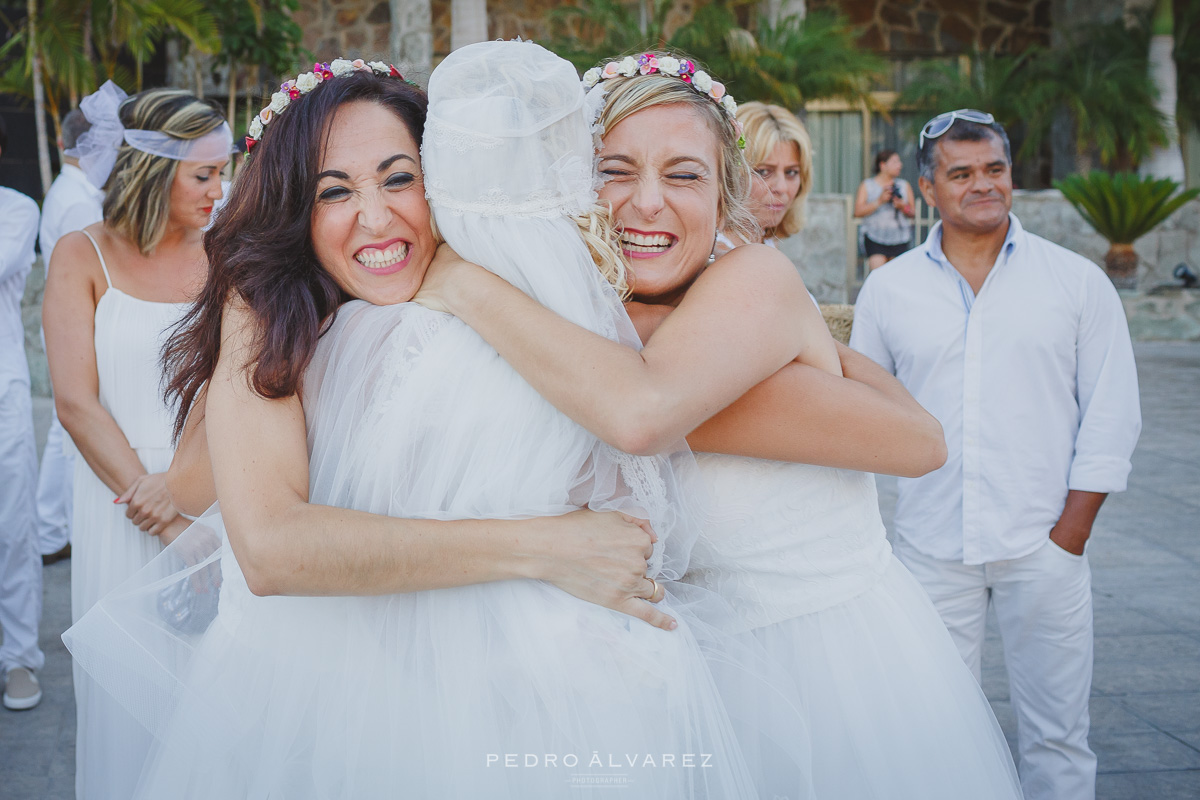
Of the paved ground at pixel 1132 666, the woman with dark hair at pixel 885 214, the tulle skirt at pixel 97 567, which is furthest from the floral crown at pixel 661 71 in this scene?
the woman with dark hair at pixel 885 214

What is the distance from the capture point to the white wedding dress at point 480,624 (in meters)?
1.76

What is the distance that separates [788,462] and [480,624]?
2.23 feet

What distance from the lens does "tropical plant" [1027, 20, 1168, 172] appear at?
13.9m

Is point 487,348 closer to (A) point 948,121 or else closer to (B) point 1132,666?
(A) point 948,121

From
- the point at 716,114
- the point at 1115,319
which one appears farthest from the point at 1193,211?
the point at 716,114

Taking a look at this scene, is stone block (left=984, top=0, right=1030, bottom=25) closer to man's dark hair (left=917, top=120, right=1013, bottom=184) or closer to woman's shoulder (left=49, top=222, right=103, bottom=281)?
man's dark hair (left=917, top=120, right=1013, bottom=184)

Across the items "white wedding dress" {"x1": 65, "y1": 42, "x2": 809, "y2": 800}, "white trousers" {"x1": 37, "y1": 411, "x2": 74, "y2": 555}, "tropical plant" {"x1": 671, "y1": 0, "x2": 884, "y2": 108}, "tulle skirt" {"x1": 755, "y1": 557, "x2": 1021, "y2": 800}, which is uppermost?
"tropical plant" {"x1": 671, "y1": 0, "x2": 884, "y2": 108}

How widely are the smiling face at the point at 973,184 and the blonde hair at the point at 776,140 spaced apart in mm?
807

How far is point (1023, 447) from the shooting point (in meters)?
3.31

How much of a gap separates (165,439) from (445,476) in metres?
1.92

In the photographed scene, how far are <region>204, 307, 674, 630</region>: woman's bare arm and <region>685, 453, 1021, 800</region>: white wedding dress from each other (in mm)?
296

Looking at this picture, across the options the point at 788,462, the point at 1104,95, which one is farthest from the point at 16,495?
the point at 1104,95

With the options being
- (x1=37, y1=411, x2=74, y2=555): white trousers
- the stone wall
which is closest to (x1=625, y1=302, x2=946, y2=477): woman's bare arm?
(x1=37, y1=411, x2=74, y2=555): white trousers

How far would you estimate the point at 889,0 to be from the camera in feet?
55.3
